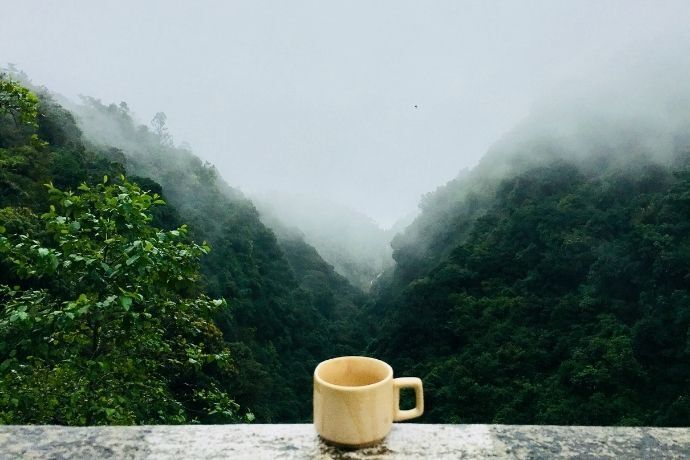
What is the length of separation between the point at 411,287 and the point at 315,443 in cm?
3162

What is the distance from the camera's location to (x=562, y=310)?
2580 cm

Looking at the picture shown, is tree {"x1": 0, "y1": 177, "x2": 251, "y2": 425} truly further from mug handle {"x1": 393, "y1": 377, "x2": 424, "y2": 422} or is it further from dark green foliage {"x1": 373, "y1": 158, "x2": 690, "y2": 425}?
dark green foliage {"x1": 373, "y1": 158, "x2": 690, "y2": 425}

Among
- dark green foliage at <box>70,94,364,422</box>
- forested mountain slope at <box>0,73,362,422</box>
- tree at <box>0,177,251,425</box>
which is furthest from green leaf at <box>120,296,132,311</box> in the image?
dark green foliage at <box>70,94,364,422</box>

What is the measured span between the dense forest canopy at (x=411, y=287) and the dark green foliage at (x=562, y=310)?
0.09 meters

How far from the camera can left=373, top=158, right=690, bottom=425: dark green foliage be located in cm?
2002

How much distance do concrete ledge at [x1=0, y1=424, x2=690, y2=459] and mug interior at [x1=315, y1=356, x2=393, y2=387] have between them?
0.13 metres

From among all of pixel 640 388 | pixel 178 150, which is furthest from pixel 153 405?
pixel 178 150

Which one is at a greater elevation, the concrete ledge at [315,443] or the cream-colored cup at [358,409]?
the cream-colored cup at [358,409]

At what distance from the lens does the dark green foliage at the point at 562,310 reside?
20016 mm

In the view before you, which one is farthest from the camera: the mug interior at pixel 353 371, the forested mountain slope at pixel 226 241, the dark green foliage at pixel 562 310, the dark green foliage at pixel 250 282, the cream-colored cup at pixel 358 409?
the dark green foliage at pixel 250 282

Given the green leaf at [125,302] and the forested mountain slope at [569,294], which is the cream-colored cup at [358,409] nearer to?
the green leaf at [125,302]

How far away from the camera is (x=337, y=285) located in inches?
2066

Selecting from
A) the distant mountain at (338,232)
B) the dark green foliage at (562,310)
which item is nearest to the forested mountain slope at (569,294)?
the dark green foliage at (562,310)

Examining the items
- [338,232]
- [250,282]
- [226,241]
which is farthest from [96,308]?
[338,232]
